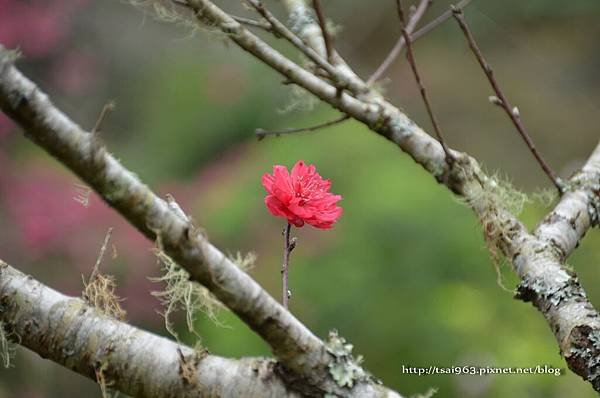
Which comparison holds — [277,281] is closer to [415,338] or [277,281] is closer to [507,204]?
[415,338]

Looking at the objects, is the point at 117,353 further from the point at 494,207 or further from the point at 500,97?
the point at 500,97

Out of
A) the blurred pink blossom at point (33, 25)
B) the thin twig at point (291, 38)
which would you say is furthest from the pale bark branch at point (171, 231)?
the blurred pink blossom at point (33, 25)

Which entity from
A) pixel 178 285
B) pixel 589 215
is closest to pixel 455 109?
pixel 589 215

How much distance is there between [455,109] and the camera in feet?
15.8

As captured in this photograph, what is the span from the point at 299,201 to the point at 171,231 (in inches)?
11.6

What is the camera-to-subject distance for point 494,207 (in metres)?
1.29

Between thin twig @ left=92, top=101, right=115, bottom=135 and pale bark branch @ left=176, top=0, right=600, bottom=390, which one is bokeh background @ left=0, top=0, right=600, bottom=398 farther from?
thin twig @ left=92, top=101, right=115, bottom=135

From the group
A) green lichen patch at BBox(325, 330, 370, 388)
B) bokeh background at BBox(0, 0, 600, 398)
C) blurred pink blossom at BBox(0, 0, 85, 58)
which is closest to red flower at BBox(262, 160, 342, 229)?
green lichen patch at BBox(325, 330, 370, 388)

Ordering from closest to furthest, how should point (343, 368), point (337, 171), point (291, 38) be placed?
point (343, 368), point (291, 38), point (337, 171)

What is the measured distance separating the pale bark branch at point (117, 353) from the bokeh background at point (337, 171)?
0.49 m

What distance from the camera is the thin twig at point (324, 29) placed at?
125cm

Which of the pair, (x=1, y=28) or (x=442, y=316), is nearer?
(x=442, y=316)

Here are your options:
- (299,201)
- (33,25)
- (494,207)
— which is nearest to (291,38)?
(299,201)

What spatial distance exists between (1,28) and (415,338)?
2.86m
